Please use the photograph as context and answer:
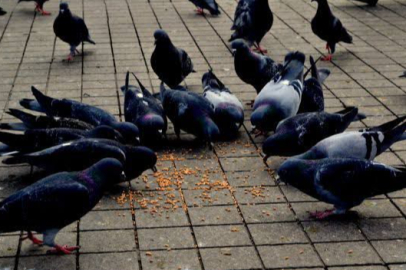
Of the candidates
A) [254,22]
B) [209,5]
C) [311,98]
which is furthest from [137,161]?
[209,5]

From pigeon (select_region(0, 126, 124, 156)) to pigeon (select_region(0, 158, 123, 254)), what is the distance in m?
1.21

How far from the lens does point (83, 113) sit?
23.1 ft

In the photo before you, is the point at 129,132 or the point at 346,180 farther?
the point at 129,132

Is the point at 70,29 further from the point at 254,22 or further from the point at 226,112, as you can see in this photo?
the point at 226,112

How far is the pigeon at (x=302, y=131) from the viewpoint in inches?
254

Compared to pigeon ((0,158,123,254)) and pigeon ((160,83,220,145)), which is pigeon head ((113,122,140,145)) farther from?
pigeon ((0,158,123,254))

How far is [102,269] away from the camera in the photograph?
4859mm

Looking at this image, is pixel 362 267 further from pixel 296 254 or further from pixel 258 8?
pixel 258 8

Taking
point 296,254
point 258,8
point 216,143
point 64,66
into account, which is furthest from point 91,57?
point 296,254

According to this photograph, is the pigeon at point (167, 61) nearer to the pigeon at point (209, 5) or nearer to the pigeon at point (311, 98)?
the pigeon at point (311, 98)

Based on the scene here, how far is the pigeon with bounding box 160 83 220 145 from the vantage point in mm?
6984

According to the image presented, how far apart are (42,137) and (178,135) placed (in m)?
1.59

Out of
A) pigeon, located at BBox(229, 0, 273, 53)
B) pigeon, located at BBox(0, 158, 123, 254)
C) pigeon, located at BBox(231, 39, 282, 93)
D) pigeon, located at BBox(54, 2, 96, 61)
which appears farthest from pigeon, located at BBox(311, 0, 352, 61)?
pigeon, located at BBox(0, 158, 123, 254)

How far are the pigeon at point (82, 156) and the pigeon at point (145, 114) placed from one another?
89 centimetres
